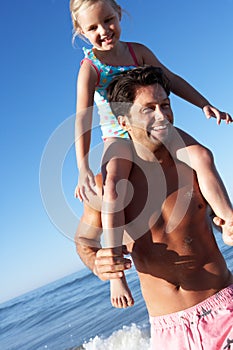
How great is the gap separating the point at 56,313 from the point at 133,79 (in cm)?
1688

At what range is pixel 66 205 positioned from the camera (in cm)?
353

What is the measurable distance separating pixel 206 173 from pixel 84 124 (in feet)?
2.77

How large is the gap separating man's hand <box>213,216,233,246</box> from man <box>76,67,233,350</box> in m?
0.18

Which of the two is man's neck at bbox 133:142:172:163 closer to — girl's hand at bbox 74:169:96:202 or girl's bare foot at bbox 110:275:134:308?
girl's hand at bbox 74:169:96:202

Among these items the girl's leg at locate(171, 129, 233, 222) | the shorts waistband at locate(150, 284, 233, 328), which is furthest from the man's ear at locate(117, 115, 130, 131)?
the shorts waistband at locate(150, 284, 233, 328)

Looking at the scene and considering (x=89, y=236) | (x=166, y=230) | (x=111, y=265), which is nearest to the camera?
(x=111, y=265)

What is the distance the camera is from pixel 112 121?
11.7 ft

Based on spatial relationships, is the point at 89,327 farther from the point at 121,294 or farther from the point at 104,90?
the point at 121,294

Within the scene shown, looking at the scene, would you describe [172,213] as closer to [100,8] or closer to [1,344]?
[100,8]

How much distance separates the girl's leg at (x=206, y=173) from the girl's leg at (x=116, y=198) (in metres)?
0.29

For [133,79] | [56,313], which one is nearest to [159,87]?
[133,79]

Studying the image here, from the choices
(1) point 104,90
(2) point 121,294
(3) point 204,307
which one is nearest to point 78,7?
(1) point 104,90

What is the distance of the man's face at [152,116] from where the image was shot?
293 cm

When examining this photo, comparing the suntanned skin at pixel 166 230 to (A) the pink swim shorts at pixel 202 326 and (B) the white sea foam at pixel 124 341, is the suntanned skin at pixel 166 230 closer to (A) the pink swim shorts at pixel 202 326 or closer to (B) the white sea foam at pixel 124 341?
(A) the pink swim shorts at pixel 202 326
